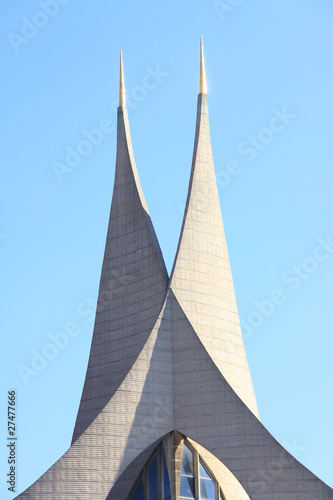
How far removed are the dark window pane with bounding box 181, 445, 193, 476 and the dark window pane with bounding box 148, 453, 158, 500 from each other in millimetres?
697

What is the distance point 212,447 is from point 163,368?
7.89 ft

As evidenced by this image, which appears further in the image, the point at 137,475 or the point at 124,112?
the point at 124,112

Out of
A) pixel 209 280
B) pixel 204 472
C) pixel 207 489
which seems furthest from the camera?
pixel 209 280

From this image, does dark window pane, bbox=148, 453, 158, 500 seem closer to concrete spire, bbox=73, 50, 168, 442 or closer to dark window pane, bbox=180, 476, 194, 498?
dark window pane, bbox=180, 476, 194, 498

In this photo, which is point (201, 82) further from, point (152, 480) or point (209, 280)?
point (152, 480)

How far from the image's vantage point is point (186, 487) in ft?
88.4

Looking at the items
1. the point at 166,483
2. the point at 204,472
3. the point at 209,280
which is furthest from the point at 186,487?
the point at 209,280

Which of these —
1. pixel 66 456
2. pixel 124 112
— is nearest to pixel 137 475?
pixel 66 456

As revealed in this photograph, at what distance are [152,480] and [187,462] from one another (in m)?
0.92

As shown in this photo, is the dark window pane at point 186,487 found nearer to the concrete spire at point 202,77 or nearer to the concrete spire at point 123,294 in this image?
the concrete spire at point 123,294

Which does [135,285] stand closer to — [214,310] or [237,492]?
[214,310]

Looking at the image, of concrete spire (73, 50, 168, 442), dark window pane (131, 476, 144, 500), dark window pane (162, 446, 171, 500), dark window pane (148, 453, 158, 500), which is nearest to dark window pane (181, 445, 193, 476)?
dark window pane (162, 446, 171, 500)

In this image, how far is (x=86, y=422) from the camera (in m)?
30.9

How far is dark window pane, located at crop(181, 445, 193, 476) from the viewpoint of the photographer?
2712 centimetres
